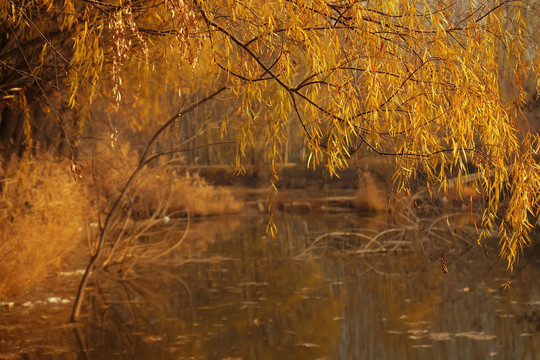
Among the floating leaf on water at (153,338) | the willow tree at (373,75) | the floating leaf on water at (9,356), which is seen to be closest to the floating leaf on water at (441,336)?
the floating leaf on water at (153,338)

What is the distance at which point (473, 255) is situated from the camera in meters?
10.4

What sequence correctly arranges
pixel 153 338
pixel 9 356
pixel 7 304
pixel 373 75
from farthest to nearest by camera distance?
pixel 7 304 → pixel 153 338 → pixel 9 356 → pixel 373 75

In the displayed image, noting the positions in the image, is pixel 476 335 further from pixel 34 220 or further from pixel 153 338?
pixel 34 220

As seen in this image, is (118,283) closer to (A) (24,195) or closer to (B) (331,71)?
(A) (24,195)

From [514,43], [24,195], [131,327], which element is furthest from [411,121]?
[24,195]

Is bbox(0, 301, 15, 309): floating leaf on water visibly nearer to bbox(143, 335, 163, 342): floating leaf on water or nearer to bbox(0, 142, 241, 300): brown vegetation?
bbox(0, 142, 241, 300): brown vegetation

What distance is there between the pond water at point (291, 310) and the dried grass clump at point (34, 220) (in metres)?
0.39

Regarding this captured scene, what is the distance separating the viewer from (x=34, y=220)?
7.17m

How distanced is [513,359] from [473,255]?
15.7ft

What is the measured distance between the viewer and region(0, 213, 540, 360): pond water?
6.06 meters

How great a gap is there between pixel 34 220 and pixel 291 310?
2624 millimetres

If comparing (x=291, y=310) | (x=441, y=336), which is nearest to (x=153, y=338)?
(x=291, y=310)

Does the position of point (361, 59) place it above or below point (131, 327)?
above

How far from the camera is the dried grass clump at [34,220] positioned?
22.7 feet
